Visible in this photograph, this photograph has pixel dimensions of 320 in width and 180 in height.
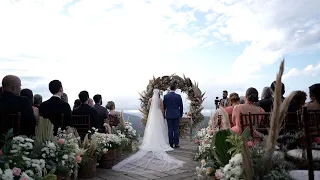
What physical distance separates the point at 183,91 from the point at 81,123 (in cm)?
787

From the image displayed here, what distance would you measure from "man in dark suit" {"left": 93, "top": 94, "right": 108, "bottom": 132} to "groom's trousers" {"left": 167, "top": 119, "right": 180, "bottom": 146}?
10.5 ft

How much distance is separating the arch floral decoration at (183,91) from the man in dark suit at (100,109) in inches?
218

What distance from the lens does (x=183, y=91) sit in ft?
44.9

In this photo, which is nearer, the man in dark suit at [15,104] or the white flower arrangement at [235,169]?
the white flower arrangement at [235,169]

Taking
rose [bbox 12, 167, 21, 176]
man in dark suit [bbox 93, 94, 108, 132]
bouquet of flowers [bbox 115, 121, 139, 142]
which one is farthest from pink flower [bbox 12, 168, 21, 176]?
bouquet of flowers [bbox 115, 121, 139, 142]

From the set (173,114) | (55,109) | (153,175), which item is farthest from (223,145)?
(173,114)

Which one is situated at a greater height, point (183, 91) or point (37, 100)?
point (183, 91)

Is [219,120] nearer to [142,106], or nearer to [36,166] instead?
[36,166]

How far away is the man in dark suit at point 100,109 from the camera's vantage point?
7207 mm

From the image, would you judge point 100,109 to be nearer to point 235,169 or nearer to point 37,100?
point 37,100

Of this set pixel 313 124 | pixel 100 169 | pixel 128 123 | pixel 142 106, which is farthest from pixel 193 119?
pixel 313 124

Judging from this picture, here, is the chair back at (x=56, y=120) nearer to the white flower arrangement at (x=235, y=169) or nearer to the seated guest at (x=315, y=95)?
the white flower arrangement at (x=235, y=169)

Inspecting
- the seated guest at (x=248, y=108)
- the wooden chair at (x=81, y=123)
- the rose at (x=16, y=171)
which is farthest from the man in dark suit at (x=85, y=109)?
the rose at (x=16, y=171)

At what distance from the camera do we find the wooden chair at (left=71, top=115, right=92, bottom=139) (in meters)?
6.25
